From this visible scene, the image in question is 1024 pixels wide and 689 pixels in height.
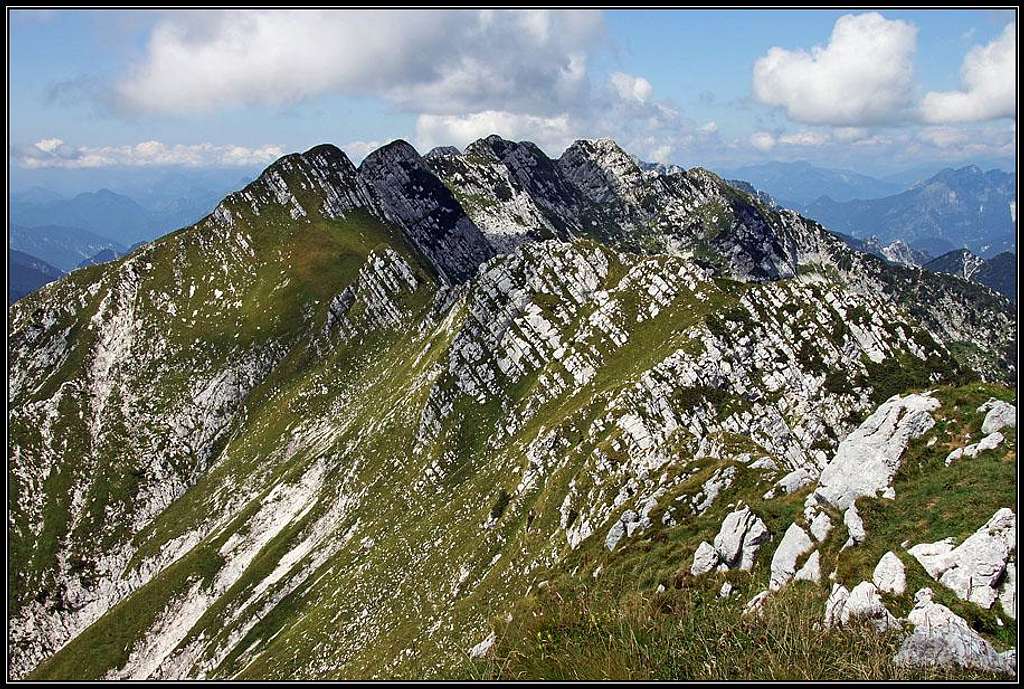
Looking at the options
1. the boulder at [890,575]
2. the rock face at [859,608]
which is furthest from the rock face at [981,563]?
the rock face at [859,608]

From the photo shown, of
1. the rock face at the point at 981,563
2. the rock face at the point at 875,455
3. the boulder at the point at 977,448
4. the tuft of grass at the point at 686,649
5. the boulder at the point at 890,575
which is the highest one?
the tuft of grass at the point at 686,649

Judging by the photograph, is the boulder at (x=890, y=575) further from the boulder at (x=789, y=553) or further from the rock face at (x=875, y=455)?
the rock face at (x=875, y=455)

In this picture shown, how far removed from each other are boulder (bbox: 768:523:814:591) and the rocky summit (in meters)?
0.16

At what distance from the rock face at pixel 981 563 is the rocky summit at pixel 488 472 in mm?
75

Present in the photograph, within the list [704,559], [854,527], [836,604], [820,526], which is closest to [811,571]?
[854,527]

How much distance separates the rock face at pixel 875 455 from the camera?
1046 inches

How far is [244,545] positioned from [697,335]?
245ft

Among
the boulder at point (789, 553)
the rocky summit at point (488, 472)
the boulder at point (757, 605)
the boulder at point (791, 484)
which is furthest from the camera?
the boulder at point (791, 484)

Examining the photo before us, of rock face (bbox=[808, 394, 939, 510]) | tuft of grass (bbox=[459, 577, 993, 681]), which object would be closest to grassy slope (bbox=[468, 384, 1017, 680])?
tuft of grass (bbox=[459, 577, 993, 681])

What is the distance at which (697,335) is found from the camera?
7775cm

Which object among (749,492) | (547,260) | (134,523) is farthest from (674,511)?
(134,523)

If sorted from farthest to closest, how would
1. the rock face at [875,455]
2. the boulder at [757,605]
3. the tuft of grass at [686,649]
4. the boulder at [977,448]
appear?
the rock face at [875,455] → the boulder at [977,448] → the boulder at [757,605] → the tuft of grass at [686,649]

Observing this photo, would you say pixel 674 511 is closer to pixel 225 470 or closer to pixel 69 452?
pixel 225 470

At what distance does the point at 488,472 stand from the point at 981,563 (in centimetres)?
6189
